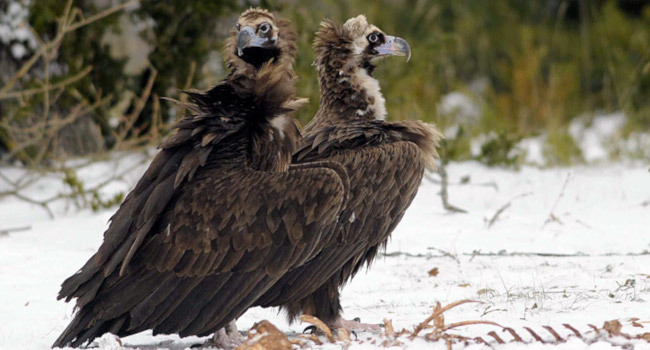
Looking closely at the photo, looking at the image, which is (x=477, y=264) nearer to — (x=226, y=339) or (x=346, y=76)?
(x=346, y=76)

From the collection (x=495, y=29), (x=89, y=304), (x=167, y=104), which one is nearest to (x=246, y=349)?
(x=89, y=304)

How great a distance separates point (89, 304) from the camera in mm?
3955

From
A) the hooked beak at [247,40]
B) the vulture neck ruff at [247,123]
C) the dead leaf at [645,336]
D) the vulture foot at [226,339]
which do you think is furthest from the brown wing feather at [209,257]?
the dead leaf at [645,336]

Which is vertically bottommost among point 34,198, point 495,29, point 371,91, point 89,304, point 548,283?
point 34,198

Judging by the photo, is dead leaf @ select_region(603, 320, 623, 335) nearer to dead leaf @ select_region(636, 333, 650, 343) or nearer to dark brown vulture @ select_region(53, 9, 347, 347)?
dead leaf @ select_region(636, 333, 650, 343)

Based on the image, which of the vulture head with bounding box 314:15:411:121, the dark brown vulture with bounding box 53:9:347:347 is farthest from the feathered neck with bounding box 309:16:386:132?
the dark brown vulture with bounding box 53:9:347:347

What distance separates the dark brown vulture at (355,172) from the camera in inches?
165

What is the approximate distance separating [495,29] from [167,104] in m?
8.73

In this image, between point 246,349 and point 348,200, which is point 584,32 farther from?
point 246,349

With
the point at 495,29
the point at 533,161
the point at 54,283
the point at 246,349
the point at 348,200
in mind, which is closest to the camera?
the point at 246,349

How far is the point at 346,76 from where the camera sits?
5.04 meters

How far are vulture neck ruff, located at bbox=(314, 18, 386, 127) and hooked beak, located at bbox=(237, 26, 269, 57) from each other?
673mm

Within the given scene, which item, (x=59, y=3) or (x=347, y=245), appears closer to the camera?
(x=347, y=245)

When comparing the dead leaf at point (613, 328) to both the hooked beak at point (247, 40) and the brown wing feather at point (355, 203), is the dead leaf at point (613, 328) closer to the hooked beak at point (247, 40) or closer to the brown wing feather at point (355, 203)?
the brown wing feather at point (355, 203)
